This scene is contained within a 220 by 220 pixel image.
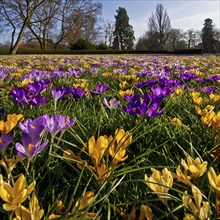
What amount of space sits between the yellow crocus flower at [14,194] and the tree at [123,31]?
73078mm

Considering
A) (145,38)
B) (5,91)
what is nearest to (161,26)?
(145,38)

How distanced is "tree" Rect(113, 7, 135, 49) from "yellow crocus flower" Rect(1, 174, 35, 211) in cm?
7308

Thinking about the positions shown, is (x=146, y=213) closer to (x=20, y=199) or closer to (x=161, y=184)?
(x=161, y=184)

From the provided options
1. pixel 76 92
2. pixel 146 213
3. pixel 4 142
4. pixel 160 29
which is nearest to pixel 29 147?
pixel 4 142

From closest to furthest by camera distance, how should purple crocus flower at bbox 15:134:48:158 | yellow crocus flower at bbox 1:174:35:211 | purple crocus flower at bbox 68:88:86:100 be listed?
1. yellow crocus flower at bbox 1:174:35:211
2. purple crocus flower at bbox 15:134:48:158
3. purple crocus flower at bbox 68:88:86:100

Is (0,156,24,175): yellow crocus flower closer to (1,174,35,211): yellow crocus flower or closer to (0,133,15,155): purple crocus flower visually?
(0,133,15,155): purple crocus flower

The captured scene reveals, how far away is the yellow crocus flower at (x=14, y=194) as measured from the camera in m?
0.54

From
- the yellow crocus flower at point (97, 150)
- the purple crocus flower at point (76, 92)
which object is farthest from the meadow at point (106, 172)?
the purple crocus flower at point (76, 92)

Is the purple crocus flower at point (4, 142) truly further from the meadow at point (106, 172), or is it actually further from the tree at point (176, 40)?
the tree at point (176, 40)

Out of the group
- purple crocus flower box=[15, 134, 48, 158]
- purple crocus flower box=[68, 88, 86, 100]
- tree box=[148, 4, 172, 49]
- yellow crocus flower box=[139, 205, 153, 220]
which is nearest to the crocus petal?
purple crocus flower box=[15, 134, 48, 158]

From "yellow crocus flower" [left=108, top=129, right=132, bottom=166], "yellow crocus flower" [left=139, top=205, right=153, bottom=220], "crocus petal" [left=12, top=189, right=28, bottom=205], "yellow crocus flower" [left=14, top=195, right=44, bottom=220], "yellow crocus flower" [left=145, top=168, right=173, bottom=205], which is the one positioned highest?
"yellow crocus flower" [left=108, top=129, right=132, bottom=166]

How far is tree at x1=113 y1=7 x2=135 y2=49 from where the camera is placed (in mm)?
72938

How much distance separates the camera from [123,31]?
73.7m

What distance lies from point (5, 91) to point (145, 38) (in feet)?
216
